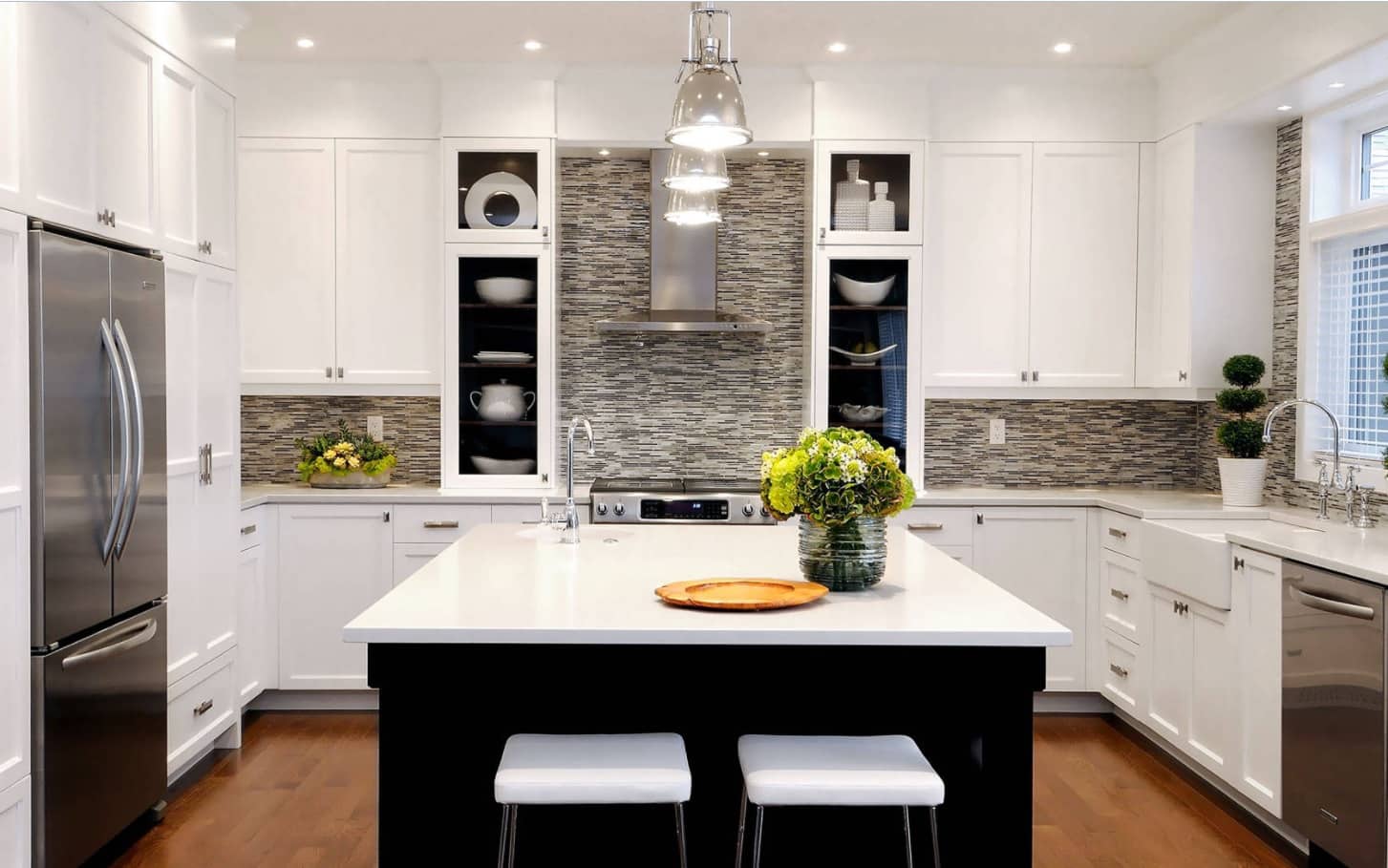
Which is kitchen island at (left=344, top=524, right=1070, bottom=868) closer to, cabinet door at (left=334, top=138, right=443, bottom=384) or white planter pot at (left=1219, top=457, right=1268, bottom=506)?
white planter pot at (left=1219, top=457, right=1268, bottom=506)

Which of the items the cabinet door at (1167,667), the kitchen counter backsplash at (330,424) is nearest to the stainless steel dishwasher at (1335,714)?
the cabinet door at (1167,667)

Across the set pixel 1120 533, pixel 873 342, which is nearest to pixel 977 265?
pixel 873 342

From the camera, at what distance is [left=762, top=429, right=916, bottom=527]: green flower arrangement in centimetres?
246

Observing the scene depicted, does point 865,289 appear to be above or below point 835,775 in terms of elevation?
above

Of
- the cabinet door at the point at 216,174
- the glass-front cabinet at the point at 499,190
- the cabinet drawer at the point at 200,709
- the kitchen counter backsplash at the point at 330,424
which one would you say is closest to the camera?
the cabinet drawer at the point at 200,709

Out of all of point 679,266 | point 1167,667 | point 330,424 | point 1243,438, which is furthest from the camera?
point 330,424

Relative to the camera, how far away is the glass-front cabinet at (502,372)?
16.1 feet

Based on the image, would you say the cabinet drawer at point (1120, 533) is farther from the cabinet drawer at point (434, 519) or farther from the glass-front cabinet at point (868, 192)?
the cabinet drawer at point (434, 519)

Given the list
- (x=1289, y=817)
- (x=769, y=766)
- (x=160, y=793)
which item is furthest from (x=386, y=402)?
(x=1289, y=817)

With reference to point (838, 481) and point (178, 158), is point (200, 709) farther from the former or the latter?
point (838, 481)

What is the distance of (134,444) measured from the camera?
123 inches

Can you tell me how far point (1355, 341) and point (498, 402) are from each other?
3374 millimetres

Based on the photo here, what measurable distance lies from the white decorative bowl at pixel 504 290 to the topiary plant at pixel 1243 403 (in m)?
2.88

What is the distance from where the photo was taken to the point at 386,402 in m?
5.36
